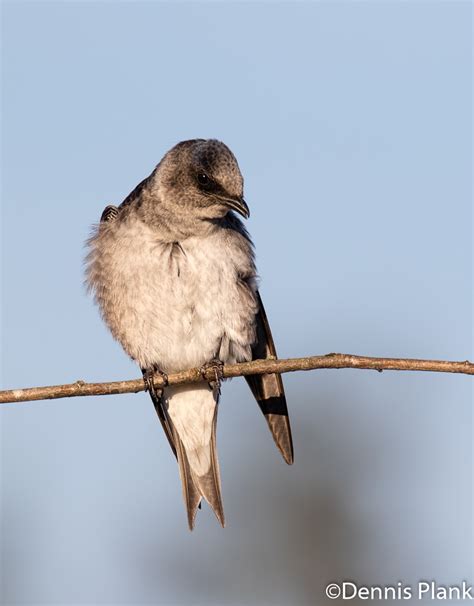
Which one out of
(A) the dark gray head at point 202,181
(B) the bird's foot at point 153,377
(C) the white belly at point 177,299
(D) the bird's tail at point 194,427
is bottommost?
(D) the bird's tail at point 194,427

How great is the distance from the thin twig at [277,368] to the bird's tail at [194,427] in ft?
7.85

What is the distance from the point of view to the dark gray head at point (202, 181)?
24.4ft

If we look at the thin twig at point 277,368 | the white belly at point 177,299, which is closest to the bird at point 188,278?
the white belly at point 177,299

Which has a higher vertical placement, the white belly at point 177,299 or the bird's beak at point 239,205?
the bird's beak at point 239,205

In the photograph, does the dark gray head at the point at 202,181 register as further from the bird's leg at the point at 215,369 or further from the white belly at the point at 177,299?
the bird's leg at the point at 215,369

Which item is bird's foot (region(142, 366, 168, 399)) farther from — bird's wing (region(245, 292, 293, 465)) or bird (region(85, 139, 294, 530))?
bird's wing (region(245, 292, 293, 465))

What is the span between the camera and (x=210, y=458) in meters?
8.70

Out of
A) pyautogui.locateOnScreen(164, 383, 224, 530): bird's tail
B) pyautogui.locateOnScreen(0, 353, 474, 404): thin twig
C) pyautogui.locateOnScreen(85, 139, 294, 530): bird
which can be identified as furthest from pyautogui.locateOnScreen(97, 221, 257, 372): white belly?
pyautogui.locateOnScreen(0, 353, 474, 404): thin twig

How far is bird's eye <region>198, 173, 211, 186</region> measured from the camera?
7641mm

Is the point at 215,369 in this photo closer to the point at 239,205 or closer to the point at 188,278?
the point at 188,278

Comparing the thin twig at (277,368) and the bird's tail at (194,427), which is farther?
the bird's tail at (194,427)

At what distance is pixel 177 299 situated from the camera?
7.69m

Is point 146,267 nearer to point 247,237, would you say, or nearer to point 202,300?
point 202,300

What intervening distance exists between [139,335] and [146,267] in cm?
59
